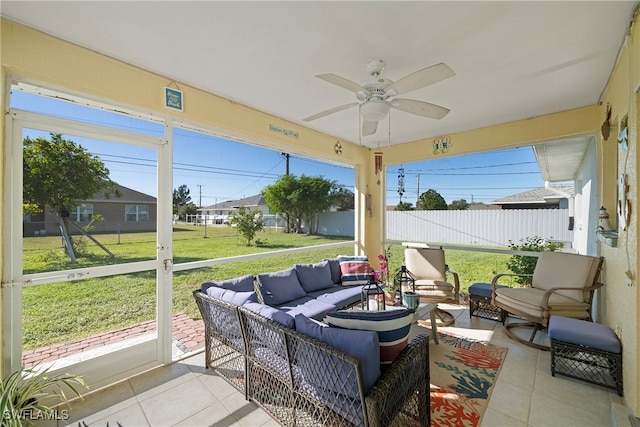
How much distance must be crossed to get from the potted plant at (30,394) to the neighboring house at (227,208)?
→ 1929 mm

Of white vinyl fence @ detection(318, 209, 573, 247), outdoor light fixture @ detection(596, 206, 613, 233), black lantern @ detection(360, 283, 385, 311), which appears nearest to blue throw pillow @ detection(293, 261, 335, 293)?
black lantern @ detection(360, 283, 385, 311)

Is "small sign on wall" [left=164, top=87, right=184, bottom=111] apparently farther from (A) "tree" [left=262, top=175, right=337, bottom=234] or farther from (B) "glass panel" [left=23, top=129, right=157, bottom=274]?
(A) "tree" [left=262, top=175, right=337, bottom=234]

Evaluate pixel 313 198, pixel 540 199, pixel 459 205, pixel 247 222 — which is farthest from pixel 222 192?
pixel 540 199

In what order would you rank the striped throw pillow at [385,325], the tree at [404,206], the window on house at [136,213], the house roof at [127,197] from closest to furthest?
the striped throw pillow at [385,325], the house roof at [127,197], the window on house at [136,213], the tree at [404,206]

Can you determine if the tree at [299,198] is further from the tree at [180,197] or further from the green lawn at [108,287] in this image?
the tree at [180,197]

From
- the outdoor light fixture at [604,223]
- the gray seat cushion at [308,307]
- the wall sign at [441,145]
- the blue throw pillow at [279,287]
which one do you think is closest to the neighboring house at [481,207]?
the wall sign at [441,145]

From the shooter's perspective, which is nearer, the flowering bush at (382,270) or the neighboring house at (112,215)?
the neighboring house at (112,215)

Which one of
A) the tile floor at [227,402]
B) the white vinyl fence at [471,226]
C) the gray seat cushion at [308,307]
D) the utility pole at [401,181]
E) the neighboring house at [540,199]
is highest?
the utility pole at [401,181]

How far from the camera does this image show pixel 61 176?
7.59 ft

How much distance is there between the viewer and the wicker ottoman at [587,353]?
87.5 inches

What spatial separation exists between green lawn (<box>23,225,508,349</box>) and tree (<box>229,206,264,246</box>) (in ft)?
0.41

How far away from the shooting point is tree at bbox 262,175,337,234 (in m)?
4.52

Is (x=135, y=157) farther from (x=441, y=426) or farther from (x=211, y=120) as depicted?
(x=441, y=426)

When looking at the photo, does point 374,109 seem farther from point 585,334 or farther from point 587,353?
point 587,353
